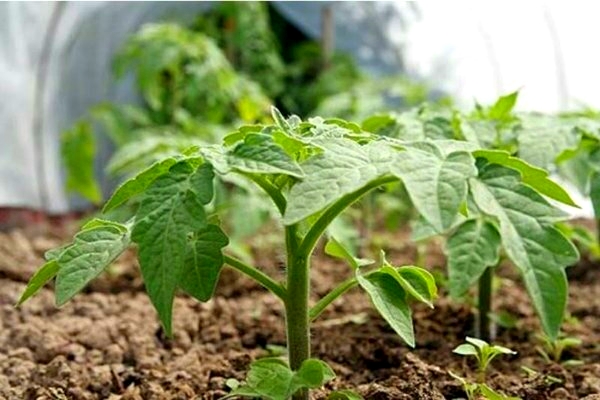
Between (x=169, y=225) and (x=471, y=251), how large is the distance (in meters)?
0.58

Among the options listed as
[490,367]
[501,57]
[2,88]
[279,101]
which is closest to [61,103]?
[2,88]

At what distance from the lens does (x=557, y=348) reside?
5.57 feet

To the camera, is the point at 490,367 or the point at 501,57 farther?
the point at 501,57

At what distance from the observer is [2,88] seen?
159 inches

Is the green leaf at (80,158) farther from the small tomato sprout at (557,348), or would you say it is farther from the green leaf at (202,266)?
the green leaf at (202,266)

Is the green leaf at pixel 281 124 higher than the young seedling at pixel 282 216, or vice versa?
the green leaf at pixel 281 124

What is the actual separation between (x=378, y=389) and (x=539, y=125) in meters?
0.57

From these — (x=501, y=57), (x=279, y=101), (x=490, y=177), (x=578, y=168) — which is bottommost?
(x=279, y=101)

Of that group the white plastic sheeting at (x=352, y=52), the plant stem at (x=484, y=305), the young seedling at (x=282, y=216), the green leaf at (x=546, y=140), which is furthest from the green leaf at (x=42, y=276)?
the white plastic sheeting at (x=352, y=52)

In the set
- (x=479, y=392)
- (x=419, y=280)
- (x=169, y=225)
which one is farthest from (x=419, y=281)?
(x=169, y=225)

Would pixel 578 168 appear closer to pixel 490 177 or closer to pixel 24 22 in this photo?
pixel 490 177

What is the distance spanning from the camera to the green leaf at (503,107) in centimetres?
172

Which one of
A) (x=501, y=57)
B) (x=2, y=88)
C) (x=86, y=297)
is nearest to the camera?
(x=86, y=297)

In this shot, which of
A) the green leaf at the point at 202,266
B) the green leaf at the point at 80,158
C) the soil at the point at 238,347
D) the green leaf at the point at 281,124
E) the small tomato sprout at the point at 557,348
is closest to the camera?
the green leaf at the point at 202,266
